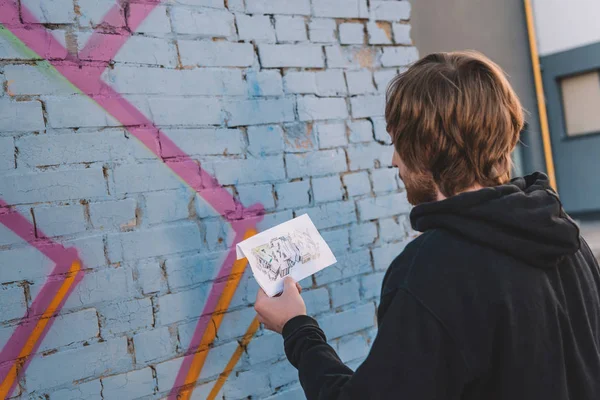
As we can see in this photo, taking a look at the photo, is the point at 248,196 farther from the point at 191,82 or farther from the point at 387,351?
the point at 387,351

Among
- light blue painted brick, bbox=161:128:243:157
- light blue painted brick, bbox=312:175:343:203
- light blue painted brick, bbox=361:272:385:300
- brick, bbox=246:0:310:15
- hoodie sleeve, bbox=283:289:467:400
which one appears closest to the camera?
hoodie sleeve, bbox=283:289:467:400

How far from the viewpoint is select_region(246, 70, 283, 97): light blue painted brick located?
2.15 meters

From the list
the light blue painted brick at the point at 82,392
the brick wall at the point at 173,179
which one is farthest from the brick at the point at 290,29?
the light blue painted brick at the point at 82,392

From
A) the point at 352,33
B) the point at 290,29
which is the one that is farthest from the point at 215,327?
the point at 352,33

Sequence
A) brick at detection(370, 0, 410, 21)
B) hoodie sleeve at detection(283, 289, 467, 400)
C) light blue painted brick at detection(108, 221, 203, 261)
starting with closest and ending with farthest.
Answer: hoodie sleeve at detection(283, 289, 467, 400), light blue painted brick at detection(108, 221, 203, 261), brick at detection(370, 0, 410, 21)

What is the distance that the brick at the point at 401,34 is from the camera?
2.58 meters

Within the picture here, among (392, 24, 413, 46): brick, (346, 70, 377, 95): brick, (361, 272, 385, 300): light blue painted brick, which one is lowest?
(361, 272, 385, 300): light blue painted brick

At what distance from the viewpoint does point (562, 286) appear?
125cm

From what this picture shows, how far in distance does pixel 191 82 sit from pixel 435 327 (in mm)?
1270

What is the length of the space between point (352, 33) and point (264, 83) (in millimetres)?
507

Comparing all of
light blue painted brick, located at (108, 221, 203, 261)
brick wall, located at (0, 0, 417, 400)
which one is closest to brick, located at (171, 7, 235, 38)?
brick wall, located at (0, 0, 417, 400)

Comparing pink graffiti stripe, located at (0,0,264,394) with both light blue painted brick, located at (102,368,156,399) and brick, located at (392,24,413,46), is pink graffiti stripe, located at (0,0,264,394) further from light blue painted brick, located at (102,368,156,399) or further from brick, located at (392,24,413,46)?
brick, located at (392,24,413,46)

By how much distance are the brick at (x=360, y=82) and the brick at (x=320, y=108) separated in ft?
0.26

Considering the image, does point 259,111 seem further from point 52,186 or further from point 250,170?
point 52,186
